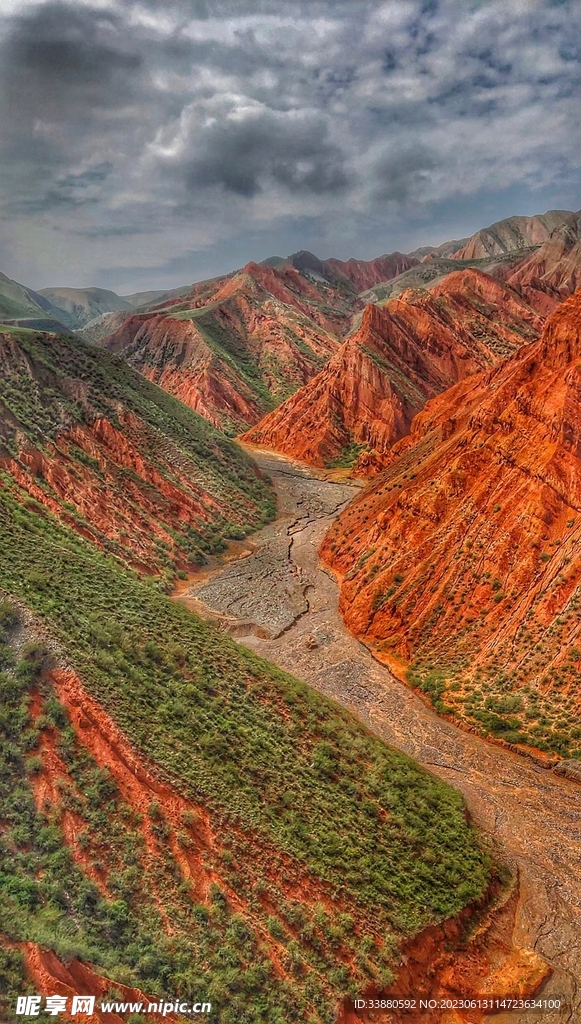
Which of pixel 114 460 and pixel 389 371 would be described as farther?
pixel 389 371

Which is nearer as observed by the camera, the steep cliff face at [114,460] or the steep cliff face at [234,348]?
the steep cliff face at [114,460]

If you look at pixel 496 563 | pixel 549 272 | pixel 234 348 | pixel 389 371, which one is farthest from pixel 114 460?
pixel 549 272

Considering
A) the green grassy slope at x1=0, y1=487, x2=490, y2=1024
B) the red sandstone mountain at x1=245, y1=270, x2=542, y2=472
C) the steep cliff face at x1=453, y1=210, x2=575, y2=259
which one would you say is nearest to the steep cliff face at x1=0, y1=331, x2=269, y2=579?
the green grassy slope at x1=0, y1=487, x2=490, y2=1024

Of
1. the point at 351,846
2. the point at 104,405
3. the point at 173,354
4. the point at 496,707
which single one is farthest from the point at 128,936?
the point at 173,354

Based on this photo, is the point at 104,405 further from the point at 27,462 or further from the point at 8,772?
the point at 8,772

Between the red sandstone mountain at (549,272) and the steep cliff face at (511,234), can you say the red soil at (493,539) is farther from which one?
the steep cliff face at (511,234)

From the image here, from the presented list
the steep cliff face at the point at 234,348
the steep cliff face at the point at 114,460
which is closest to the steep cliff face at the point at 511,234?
the steep cliff face at the point at 234,348

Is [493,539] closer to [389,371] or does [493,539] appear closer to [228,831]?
[228,831]
